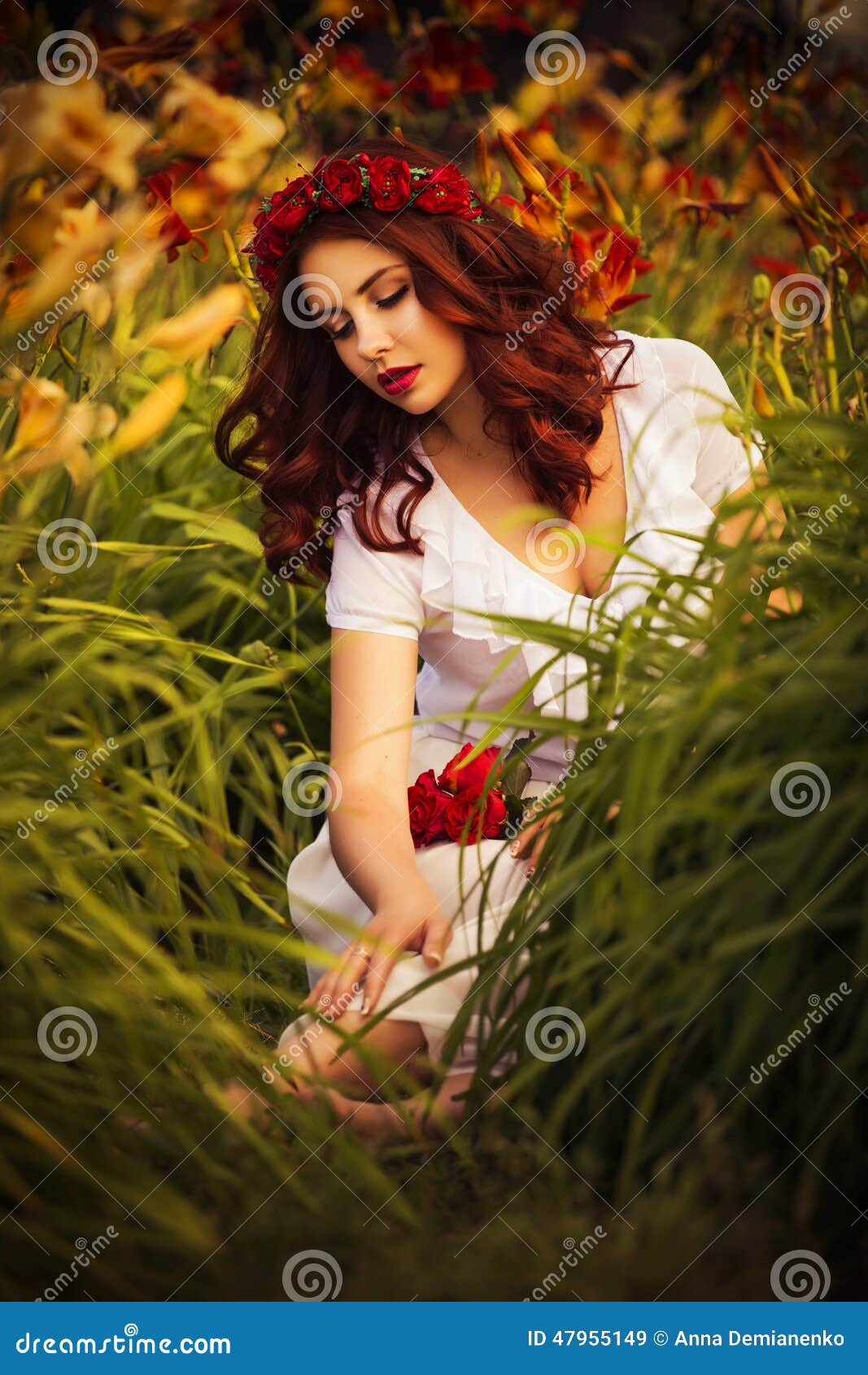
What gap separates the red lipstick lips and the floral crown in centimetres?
20

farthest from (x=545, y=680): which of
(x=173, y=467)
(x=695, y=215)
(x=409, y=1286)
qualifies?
(x=695, y=215)

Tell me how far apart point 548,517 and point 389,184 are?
0.46m

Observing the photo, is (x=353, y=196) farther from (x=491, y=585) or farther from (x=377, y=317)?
(x=491, y=585)

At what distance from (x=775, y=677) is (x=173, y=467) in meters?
1.39

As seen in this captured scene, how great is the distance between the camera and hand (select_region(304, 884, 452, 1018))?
1.37 metres

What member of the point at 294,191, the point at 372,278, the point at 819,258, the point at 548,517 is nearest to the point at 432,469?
the point at 548,517

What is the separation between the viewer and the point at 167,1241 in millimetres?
1079

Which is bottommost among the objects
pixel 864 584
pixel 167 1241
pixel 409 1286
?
pixel 167 1241

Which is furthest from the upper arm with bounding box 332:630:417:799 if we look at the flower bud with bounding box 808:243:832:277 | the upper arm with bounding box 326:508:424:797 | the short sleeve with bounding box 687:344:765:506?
the flower bud with bounding box 808:243:832:277

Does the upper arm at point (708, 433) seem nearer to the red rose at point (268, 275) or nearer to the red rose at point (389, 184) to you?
the red rose at point (389, 184)

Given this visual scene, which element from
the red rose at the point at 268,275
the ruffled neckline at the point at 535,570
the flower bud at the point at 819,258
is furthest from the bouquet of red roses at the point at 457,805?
the flower bud at the point at 819,258

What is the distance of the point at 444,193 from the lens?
1.64 meters

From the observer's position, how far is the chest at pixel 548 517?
67.6 inches

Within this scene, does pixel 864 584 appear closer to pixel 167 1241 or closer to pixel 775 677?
pixel 775 677
